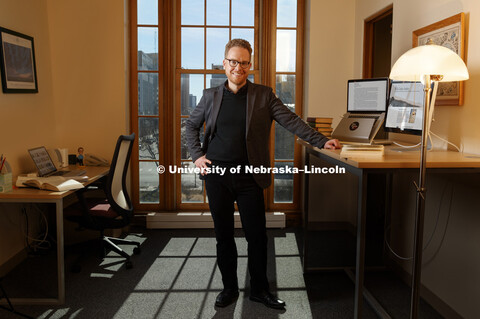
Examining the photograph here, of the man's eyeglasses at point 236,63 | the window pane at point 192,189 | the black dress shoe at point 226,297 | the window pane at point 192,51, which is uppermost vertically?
the window pane at point 192,51

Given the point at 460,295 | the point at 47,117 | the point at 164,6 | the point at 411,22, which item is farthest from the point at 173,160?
the point at 460,295

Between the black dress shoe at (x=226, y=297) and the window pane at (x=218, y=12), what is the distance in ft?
9.75

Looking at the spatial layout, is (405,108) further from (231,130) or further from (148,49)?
(148,49)

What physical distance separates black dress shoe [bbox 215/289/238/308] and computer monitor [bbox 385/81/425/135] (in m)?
1.59

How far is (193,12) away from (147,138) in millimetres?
1454

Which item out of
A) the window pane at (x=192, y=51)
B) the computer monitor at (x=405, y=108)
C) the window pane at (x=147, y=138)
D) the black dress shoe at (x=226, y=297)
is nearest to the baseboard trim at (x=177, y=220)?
the window pane at (x=147, y=138)

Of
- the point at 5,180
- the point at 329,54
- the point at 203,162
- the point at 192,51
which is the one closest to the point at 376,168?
the point at 203,162

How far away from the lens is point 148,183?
4.81 meters

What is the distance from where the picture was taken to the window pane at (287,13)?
15.4 ft

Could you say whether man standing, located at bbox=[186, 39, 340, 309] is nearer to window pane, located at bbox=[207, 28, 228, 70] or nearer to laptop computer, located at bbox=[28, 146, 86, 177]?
laptop computer, located at bbox=[28, 146, 86, 177]

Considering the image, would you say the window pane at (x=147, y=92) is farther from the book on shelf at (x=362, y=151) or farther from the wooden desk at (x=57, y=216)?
the book on shelf at (x=362, y=151)

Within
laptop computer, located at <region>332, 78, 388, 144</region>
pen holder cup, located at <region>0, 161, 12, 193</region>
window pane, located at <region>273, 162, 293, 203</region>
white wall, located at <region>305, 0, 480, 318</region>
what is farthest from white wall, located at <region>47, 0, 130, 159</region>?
white wall, located at <region>305, 0, 480, 318</region>

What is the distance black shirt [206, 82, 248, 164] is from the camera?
8.59 ft

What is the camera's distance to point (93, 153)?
4461 mm
